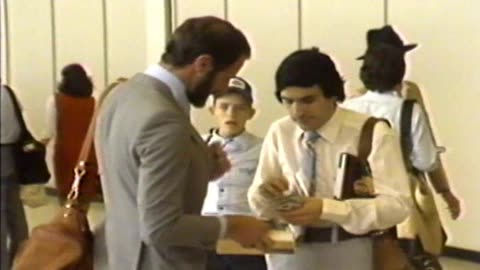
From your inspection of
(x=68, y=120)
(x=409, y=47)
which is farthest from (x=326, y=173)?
(x=409, y=47)

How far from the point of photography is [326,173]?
8.69 ft

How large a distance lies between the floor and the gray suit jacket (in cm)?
22

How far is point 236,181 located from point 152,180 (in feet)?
5.24

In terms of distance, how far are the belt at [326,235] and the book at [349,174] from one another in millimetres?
95

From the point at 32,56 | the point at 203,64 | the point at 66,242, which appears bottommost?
the point at 66,242

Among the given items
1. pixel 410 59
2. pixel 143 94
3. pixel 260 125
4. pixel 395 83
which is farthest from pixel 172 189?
pixel 410 59

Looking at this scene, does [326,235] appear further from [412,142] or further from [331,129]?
[412,142]

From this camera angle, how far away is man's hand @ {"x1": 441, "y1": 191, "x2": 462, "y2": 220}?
4.10 meters

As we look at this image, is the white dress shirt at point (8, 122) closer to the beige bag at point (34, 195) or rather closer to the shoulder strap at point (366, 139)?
the beige bag at point (34, 195)

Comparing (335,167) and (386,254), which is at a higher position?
(335,167)

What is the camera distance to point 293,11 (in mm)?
4586

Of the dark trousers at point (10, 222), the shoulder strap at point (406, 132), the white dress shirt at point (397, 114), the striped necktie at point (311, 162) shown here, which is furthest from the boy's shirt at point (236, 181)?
the striped necktie at point (311, 162)

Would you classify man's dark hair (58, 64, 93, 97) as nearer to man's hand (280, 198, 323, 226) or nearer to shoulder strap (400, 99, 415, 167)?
shoulder strap (400, 99, 415, 167)

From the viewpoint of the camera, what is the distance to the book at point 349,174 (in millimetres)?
2523
